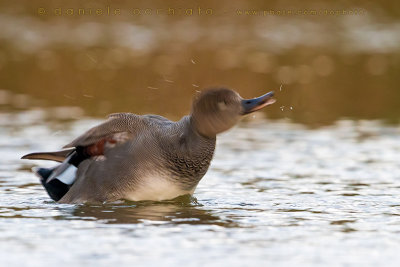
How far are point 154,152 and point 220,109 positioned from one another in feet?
2.01

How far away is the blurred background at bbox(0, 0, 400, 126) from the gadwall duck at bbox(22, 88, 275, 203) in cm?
125

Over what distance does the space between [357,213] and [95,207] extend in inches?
80.9

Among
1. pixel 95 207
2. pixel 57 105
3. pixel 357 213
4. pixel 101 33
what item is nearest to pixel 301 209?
pixel 357 213

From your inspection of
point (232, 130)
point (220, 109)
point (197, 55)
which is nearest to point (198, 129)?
point (220, 109)

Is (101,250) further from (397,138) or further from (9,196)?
(397,138)

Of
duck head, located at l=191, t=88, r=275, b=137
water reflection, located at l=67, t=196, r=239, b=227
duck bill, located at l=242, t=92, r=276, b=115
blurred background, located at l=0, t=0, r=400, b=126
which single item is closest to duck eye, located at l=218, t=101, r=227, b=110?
duck head, located at l=191, t=88, r=275, b=137

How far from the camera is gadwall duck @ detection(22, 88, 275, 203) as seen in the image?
7.17m

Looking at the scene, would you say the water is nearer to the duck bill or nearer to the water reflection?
the water reflection

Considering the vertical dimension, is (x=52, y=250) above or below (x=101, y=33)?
below

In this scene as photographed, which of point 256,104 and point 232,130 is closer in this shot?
point 256,104

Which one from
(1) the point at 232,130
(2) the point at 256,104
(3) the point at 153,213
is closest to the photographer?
(3) the point at 153,213

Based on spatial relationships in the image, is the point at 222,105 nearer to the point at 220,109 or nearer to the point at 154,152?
the point at 220,109

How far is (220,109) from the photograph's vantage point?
720 centimetres

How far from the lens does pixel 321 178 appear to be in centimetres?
896
